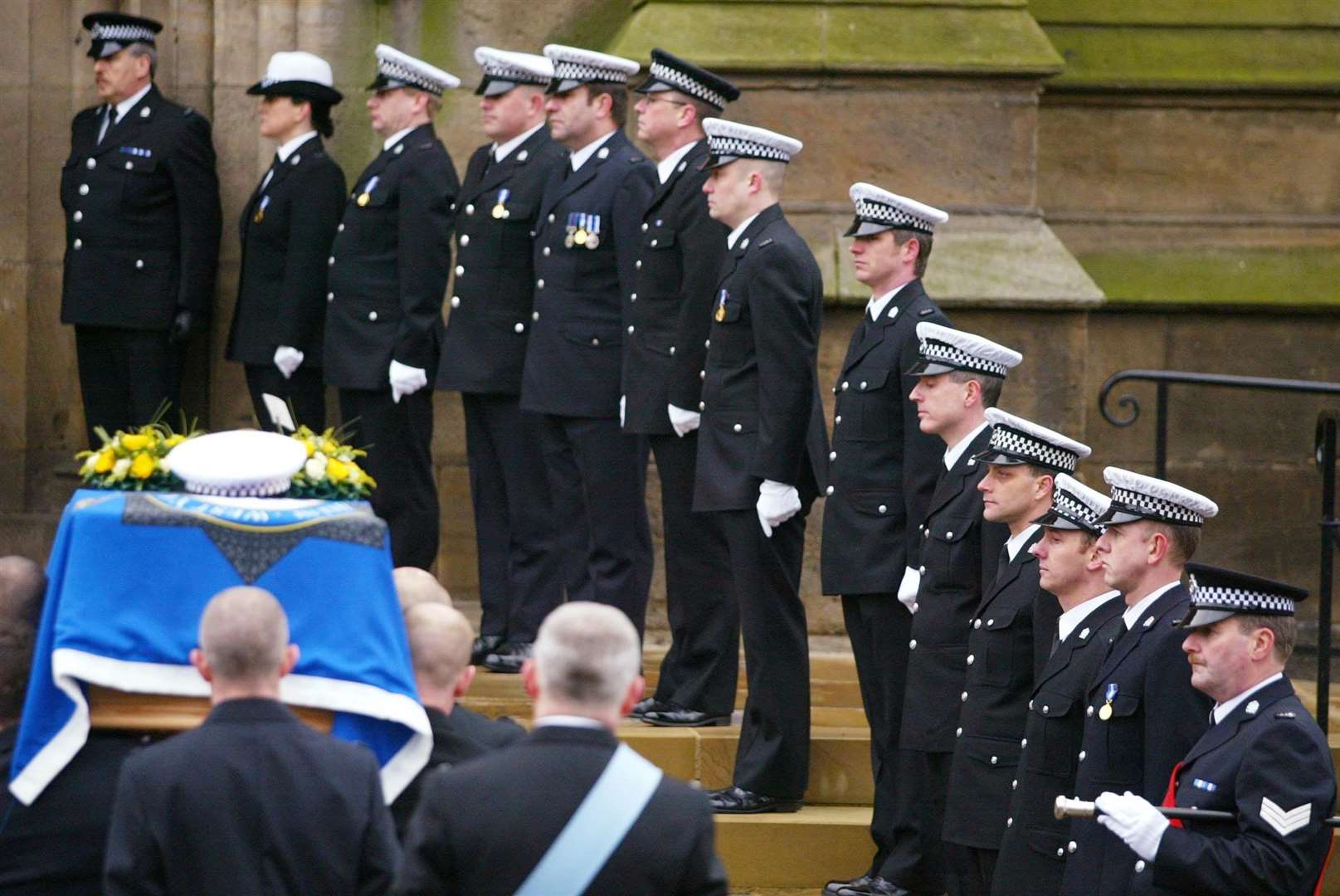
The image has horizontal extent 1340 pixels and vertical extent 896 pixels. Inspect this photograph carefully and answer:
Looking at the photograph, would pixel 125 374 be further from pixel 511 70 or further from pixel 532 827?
pixel 532 827

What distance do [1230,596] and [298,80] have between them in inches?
204

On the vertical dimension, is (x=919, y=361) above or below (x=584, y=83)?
below

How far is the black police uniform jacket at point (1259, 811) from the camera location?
5316 mm

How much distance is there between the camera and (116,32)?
990cm

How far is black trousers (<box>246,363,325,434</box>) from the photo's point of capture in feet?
31.6

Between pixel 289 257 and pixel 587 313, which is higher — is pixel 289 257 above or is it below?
above

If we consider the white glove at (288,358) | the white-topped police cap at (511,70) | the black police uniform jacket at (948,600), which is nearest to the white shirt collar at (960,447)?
the black police uniform jacket at (948,600)

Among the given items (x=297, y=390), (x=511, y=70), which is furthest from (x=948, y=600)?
(x=297, y=390)

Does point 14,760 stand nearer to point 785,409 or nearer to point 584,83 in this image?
point 785,409

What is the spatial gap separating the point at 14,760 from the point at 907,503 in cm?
305

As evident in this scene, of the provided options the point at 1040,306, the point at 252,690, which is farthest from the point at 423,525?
the point at 252,690

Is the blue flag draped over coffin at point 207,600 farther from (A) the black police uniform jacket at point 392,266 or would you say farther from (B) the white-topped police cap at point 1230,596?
(A) the black police uniform jacket at point 392,266

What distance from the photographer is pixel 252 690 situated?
4375 mm

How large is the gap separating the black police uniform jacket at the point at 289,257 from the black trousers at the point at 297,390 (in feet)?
0.35
